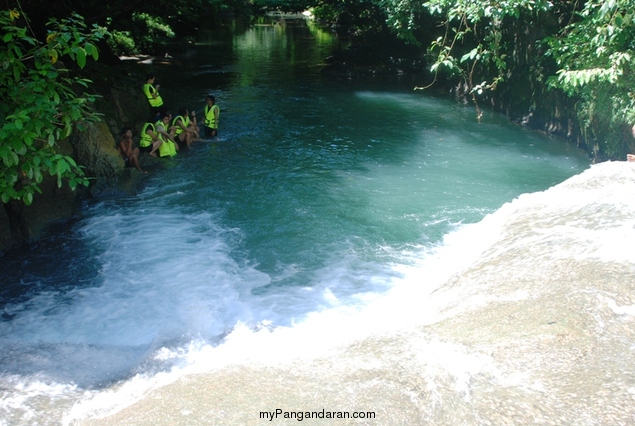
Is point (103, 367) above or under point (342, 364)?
under

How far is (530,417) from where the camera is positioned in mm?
3229

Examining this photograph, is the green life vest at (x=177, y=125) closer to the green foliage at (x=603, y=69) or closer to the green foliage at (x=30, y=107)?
the green foliage at (x=30, y=107)

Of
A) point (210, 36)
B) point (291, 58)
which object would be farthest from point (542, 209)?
point (210, 36)

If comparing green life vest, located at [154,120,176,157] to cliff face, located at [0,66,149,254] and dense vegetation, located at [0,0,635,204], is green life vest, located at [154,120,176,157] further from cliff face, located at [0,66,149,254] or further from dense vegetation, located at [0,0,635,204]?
dense vegetation, located at [0,0,635,204]

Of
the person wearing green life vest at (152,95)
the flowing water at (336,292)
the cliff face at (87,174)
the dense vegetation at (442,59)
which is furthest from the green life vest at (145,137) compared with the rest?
the person wearing green life vest at (152,95)

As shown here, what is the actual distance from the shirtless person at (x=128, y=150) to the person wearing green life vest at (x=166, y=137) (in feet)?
3.10

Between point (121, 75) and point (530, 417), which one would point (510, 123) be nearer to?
point (121, 75)

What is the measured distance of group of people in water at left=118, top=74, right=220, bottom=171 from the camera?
10812 mm

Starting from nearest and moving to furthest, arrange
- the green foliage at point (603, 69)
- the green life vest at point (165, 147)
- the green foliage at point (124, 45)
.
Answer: the green foliage at point (603, 69)
the green life vest at point (165, 147)
the green foliage at point (124, 45)

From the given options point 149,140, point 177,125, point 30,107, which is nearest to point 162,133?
point 149,140

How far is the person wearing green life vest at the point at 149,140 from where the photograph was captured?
11.7m

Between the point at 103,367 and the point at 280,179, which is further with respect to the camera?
the point at 280,179

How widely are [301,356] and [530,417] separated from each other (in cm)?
183

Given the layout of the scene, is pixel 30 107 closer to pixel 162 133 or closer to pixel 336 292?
pixel 336 292
